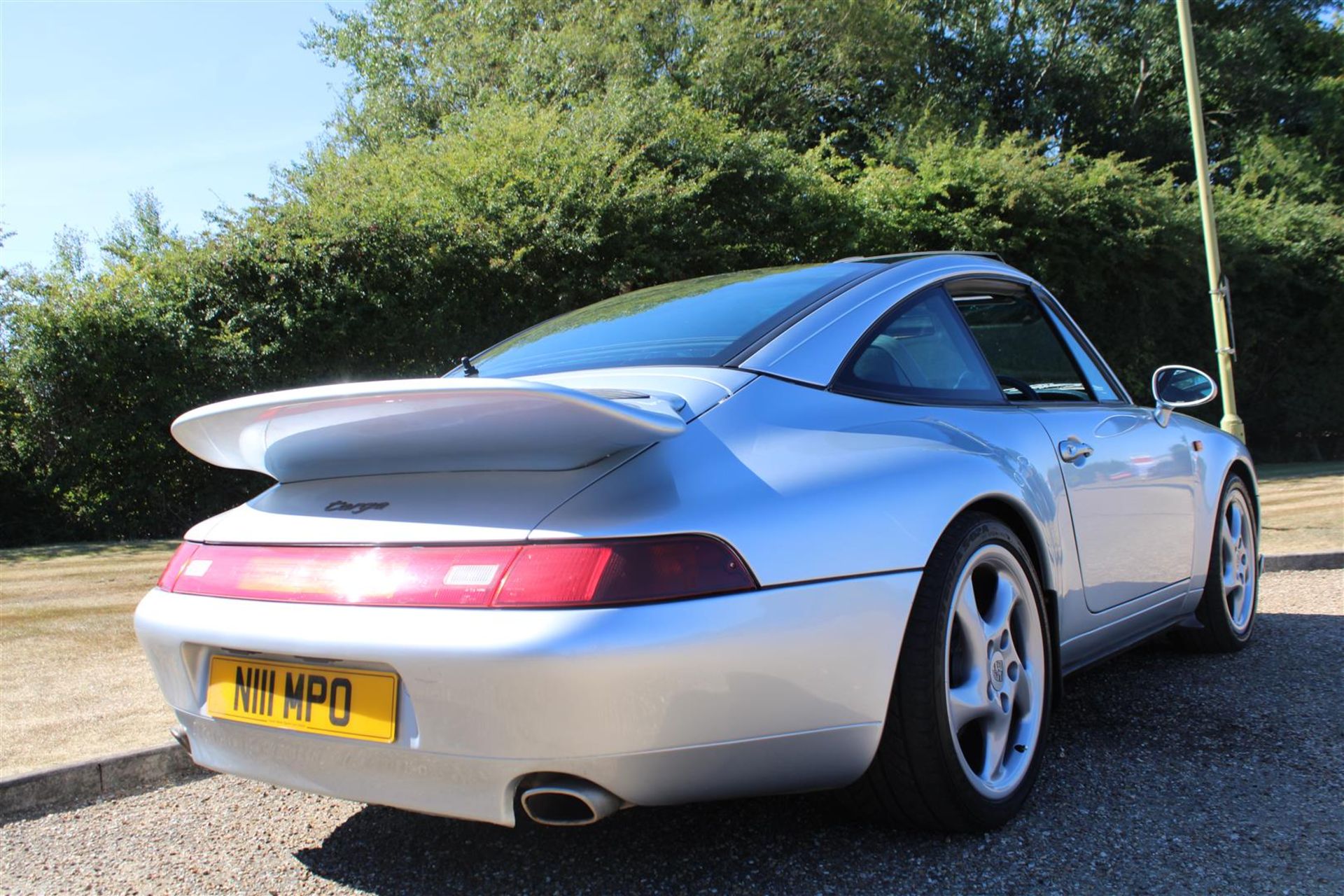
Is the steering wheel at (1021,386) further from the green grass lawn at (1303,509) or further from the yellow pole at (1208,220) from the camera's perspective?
the yellow pole at (1208,220)

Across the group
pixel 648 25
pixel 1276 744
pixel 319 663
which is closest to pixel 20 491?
pixel 319 663

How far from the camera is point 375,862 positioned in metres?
2.56

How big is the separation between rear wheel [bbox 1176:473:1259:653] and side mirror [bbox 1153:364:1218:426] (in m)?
0.53

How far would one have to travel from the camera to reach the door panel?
3.18 meters

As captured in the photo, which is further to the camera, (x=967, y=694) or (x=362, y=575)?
(x=967, y=694)

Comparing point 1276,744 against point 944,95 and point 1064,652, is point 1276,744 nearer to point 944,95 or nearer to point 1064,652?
point 1064,652

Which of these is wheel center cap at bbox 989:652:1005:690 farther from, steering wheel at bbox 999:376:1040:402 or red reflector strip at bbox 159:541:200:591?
red reflector strip at bbox 159:541:200:591

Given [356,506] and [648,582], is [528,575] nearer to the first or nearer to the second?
[648,582]

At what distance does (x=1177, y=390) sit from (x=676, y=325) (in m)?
2.10

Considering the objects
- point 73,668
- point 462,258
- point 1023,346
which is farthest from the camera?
point 462,258

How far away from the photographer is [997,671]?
2699 mm

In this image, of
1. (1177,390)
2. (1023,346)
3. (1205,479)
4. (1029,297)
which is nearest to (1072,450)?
(1023,346)

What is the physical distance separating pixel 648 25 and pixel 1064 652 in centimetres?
1996

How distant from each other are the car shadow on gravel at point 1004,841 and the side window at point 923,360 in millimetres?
1020
